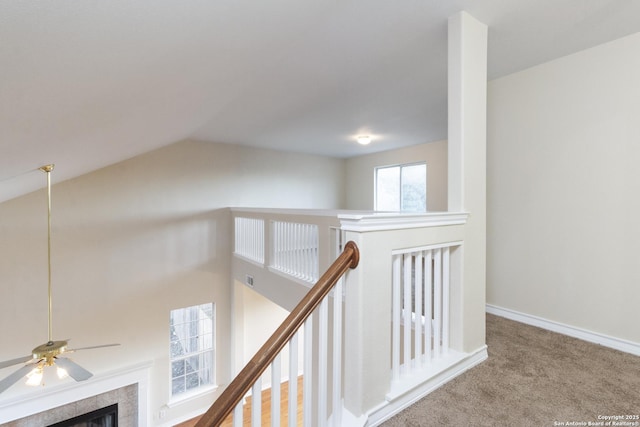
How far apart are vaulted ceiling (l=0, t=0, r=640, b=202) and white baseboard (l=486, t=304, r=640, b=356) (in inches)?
86.0

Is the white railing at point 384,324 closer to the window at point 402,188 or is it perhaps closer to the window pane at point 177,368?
the window at point 402,188

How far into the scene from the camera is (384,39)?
2.12 m

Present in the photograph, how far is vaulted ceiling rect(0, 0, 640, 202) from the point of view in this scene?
106 centimetres

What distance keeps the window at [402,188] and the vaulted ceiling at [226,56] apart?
2.29 m

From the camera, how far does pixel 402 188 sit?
608 centimetres

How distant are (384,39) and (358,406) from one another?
2288mm

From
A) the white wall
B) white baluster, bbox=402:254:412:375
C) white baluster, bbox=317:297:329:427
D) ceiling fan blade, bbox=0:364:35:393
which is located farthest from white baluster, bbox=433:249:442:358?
the white wall

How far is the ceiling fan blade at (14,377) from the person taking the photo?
2.44m

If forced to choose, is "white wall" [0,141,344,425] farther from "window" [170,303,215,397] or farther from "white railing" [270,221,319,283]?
"white railing" [270,221,319,283]

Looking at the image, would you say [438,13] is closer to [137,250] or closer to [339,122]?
[339,122]

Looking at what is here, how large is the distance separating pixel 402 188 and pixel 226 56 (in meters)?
4.81

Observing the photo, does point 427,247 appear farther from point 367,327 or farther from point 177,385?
point 177,385

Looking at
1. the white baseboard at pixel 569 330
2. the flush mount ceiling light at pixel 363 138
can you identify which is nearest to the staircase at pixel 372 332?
the white baseboard at pixel 569 330

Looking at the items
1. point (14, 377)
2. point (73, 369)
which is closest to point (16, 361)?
point (14, 377)
